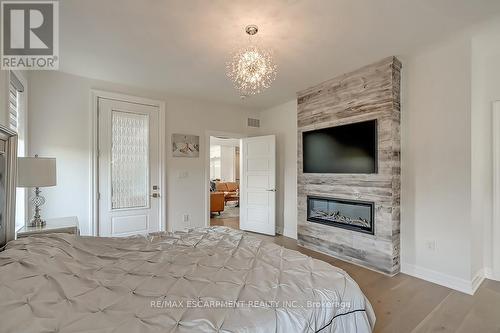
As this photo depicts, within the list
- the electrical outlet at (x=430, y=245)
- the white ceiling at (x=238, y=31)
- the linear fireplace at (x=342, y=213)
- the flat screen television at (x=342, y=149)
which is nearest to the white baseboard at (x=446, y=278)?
the electrical outlet at (x=430, y=245)

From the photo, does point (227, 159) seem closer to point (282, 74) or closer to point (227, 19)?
point (282, 74)

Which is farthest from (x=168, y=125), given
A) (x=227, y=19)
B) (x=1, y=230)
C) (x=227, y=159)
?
(x=227, y=159)

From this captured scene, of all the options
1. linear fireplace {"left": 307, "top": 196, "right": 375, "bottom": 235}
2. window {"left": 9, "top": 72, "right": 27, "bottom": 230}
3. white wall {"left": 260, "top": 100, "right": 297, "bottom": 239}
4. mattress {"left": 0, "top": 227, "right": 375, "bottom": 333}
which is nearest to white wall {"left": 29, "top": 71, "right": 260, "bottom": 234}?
window {"left": 9, "top": 72, "right": 27, "bottom": 230}

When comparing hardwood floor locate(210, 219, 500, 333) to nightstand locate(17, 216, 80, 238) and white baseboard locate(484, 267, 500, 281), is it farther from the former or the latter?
nightstand locate(17, 216, 80, 238)

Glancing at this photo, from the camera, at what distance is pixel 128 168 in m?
3.86

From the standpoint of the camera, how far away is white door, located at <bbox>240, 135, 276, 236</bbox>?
4771 millimetres

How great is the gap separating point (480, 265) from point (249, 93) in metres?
3.82

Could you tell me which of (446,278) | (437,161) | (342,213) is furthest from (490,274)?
(342,213)

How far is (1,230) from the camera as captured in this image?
1658mm

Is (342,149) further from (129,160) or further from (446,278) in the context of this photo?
(129,160)

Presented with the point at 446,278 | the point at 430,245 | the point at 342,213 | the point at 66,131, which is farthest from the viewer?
the point at 342,213

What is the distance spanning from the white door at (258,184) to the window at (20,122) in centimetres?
350

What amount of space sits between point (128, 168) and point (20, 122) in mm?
1382

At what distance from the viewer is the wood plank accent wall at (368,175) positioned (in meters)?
2.95
